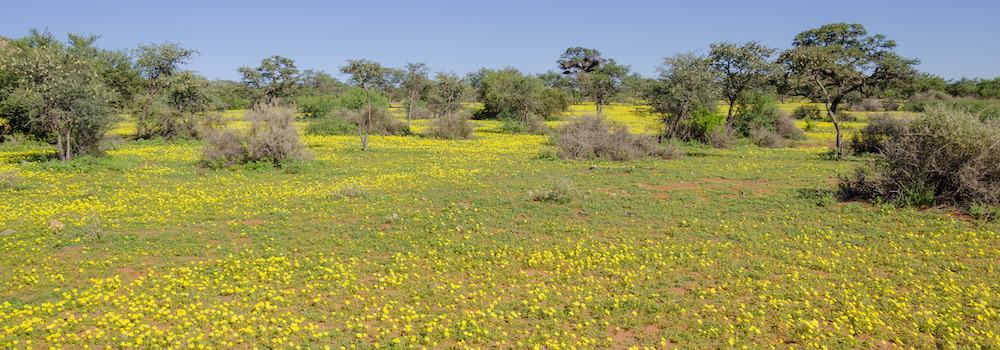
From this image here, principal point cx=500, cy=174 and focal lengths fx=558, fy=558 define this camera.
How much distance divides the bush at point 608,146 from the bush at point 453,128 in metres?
10.7

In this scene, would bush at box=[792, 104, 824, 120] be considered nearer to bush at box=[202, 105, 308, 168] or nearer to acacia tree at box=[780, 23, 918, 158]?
acacia tree at box=[780, 23, 918, 158]

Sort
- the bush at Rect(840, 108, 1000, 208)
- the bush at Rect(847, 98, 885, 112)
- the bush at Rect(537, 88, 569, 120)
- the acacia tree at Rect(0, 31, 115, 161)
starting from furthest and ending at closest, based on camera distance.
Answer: the bush at Rect(847, 98, 885, 112) < the bush at Rect(537, 88, 569, 120) < the acacia tree at Rect(0, 31, 115, 161) < the bush at Rect(840, 108, 1000, 208)

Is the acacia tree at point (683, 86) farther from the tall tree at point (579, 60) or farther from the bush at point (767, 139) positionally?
the tall tree at point (579, 60)

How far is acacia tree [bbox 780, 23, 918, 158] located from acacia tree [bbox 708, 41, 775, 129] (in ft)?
5.94

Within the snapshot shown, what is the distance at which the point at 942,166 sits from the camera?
43.8 feet

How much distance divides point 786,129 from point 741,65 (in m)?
6.44

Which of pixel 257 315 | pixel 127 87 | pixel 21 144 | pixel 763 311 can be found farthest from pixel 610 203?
pixel 127 87

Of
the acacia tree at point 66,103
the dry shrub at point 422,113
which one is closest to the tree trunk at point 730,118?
the acacia tree at point 66,103

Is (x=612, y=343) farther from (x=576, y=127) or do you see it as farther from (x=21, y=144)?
(x=21, y=144)

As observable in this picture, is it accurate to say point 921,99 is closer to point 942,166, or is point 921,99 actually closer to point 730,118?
point 730,118

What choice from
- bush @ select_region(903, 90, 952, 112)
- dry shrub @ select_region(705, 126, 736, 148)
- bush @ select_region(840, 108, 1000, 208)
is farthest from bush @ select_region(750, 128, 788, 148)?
bush @ select_region(903, 90, 952, 112)

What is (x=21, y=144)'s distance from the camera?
25.9 meters

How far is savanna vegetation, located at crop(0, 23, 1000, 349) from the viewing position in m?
6.86

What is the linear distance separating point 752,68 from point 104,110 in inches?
1188
